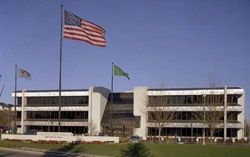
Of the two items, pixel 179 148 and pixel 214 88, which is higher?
pixel 214 88

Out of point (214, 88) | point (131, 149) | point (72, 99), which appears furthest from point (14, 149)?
point (72, 99)

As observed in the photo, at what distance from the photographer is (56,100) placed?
81.5 m

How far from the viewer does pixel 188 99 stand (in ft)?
229

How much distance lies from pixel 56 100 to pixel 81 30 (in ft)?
169

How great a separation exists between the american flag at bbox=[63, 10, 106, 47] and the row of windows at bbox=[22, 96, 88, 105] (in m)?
46.9

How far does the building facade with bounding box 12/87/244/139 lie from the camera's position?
6309cm

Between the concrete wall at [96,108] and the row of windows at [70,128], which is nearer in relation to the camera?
the concrete wall at [96,108]

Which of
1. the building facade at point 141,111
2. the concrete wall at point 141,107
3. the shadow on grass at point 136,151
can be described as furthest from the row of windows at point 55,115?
the shadow on grass at point 136,151

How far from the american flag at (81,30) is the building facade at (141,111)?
27.3 metres

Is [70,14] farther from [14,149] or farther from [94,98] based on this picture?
[94,98]

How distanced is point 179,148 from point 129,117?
43902 millimetres

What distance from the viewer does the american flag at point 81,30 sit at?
3169 centimetres

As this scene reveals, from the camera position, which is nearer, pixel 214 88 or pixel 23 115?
pixel 214 88

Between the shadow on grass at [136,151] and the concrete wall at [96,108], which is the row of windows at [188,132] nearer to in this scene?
the concrete wall at [96,108]
